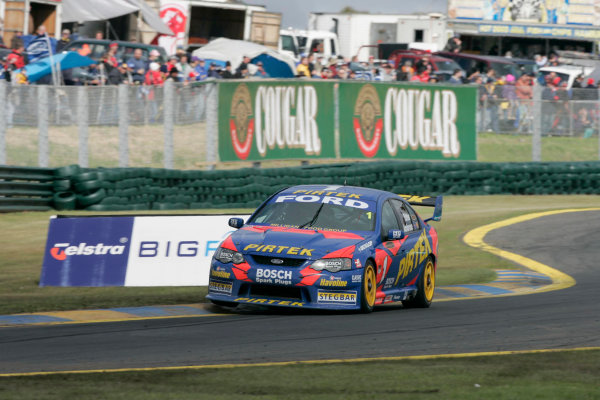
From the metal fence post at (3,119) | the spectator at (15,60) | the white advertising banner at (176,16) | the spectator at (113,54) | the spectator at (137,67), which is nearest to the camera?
the metal fence post at (3,119)

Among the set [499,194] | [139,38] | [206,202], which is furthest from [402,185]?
[139,38]

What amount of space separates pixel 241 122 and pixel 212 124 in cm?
80

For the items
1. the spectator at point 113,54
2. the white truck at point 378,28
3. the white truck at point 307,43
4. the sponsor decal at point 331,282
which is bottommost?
the sponsor decal at point 331,282

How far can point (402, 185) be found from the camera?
955 inches

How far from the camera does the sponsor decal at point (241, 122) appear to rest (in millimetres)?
22688

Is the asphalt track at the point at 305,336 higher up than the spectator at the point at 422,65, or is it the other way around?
the spectator at the point at 422,65

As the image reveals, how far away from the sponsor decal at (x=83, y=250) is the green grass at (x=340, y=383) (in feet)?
18.0

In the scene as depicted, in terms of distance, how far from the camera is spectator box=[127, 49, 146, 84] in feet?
82.9

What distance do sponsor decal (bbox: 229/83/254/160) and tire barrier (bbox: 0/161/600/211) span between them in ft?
3.58

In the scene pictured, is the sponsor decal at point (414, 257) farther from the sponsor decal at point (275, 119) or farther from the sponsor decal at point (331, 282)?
the sponsor decal at point (275, 119)

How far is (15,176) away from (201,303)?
873 centimetres

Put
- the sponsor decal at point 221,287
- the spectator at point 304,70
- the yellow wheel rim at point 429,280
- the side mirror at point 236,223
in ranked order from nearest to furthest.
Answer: the sponsor decal at point 221,287 → the side mirror at point 236,223 → the yellow wheel rim at point 429,280 → the spectator at point 304,70

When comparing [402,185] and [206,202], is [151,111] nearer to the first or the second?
[206,202]

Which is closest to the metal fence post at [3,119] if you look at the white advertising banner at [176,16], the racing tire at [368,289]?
the racing tire at [368,289]
